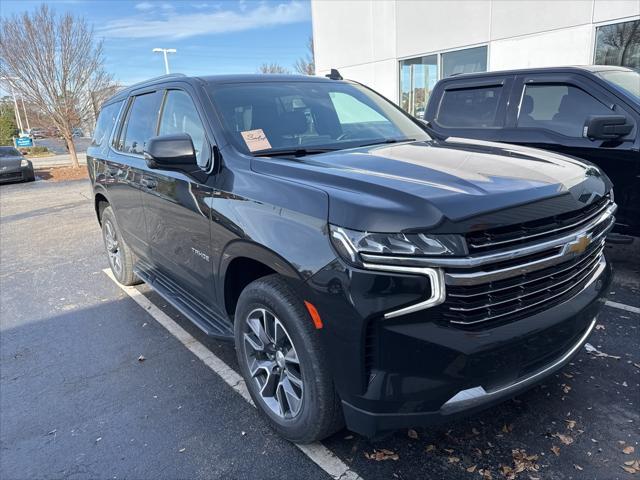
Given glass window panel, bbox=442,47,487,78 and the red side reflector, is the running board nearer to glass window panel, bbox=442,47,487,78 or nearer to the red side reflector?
the red side reflector

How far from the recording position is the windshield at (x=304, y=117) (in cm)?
307

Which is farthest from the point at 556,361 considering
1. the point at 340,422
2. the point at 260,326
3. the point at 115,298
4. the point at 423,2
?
the point at 423,2

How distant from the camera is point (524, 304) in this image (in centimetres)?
211

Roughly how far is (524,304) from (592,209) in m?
0.77

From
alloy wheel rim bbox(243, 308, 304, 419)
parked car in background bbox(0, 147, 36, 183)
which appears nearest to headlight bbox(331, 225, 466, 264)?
alloy wheel rim bbox(243, 308, 304, 419)

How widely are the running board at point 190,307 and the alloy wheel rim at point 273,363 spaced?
0.96 feet

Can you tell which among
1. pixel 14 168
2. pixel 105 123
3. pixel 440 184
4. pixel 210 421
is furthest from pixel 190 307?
pixel 14 168

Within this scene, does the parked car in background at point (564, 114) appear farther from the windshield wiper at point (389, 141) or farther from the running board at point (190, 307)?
the running board at point (190, 307)

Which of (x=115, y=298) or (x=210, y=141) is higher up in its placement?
(x=210, y=141)

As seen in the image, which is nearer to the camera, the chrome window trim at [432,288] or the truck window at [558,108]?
the chrome window trim at [432,288]

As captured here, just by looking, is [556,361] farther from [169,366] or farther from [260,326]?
[169,366]

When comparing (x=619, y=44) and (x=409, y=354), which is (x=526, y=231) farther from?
(x=619, y=44)

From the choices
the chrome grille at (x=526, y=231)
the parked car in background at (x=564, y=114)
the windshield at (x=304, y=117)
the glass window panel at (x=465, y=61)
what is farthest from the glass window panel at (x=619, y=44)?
the chrome grille at (x=526, y=231)

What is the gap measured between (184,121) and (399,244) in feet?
7.07
